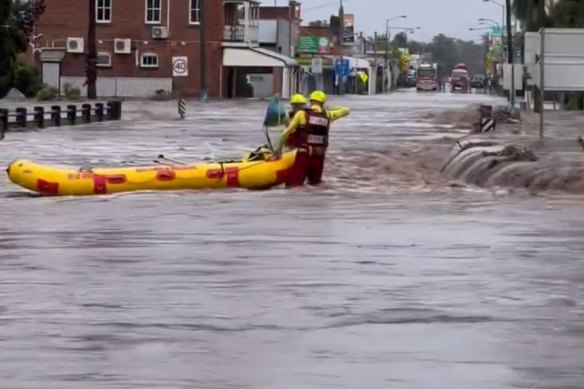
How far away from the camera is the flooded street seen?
980cm

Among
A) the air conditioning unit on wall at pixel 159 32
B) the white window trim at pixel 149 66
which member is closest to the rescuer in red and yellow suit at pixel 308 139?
the air conditioning unit on wall at pixel 159 32

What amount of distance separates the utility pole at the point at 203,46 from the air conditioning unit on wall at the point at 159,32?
2.80m

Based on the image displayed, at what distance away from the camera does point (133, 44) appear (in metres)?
95.2

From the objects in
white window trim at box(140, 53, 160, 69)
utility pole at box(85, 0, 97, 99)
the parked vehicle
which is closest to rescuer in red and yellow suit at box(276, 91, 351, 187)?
utility pole at box(85, 0, 97, 99)

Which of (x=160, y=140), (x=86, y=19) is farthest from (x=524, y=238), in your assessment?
(x=86, y=19)

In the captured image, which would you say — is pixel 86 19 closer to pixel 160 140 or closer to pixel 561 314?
pixel 160 140

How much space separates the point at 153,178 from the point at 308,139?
8.97ft

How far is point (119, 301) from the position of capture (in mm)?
12664

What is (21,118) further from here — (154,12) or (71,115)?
(154,12)

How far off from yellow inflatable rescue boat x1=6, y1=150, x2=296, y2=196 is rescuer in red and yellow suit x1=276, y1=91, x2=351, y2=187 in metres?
0.18

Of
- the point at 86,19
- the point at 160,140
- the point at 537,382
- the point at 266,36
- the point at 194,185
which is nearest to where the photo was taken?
the point at 537,382

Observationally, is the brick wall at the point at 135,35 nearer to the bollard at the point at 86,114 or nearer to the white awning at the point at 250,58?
the white awning at the point at 250,58

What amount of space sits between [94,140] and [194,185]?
19.4m

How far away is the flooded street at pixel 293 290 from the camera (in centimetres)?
980
